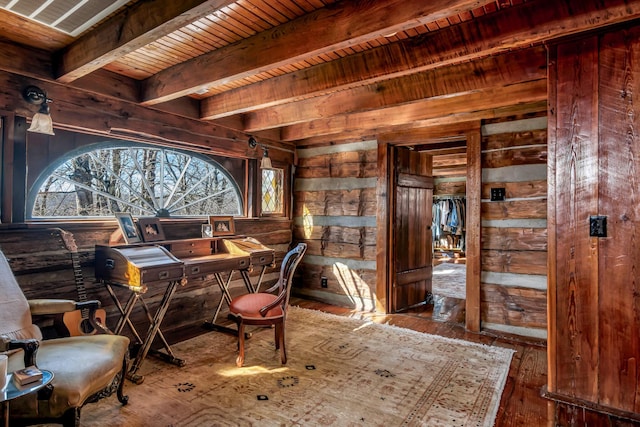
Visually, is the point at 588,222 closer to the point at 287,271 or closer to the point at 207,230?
the point at 287,271

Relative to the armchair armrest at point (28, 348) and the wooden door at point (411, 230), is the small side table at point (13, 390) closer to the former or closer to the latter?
the armchair armrest at point (28, 348)

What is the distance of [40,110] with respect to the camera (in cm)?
245

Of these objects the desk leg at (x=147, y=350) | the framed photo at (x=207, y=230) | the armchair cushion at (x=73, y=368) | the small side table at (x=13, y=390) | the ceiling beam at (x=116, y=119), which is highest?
→ the ceiling beam at (x=116, y=119)

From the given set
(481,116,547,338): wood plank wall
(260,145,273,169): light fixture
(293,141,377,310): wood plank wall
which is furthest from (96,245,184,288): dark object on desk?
(481,116,547,338): wood plank wall

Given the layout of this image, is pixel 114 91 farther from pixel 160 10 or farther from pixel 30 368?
pixel 30 368

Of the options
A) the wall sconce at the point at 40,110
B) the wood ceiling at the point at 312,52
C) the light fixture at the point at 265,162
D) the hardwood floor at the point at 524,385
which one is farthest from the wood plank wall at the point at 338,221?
the wall sconce at the point at 40,110

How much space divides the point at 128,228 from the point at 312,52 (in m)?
2.08

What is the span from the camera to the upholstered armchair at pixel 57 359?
1.53 meters

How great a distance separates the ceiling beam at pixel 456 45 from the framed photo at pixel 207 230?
1.34 m

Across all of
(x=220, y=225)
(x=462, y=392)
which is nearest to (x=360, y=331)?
(x=462, y=392)

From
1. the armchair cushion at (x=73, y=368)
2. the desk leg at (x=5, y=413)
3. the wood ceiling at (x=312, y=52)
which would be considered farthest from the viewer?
the wood ceiling at (x=312, y=52)

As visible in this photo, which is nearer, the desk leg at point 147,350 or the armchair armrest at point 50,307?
the armchair armrest at point 50,307

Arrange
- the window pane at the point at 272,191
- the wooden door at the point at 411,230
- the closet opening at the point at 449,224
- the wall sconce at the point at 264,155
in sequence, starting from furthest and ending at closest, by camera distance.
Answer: the closet opening at the point at 449,224 < the window pane at the point at 272,191 < the wooden door at the point at 411,230 < the wall sconce at the point at 264,155

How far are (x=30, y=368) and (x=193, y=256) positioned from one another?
1.86 metres
